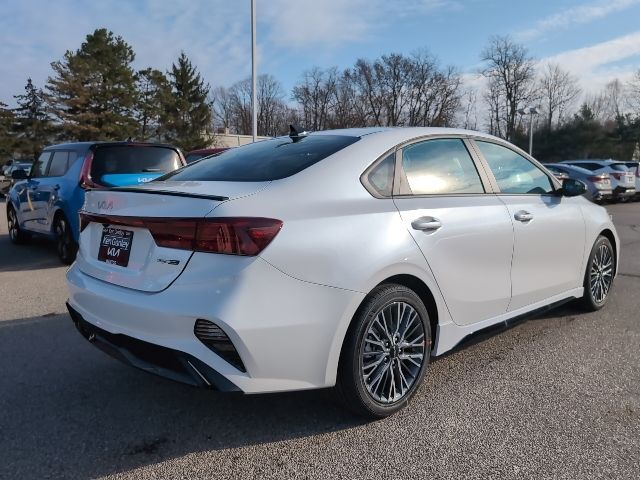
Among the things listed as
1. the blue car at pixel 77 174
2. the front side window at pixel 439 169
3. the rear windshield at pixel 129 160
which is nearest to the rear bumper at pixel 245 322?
the front side window at pixel 439 169

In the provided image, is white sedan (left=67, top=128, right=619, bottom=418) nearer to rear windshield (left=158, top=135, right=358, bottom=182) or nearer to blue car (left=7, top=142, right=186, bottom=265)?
rear windshield (left=158, top=135, right=358, bottom=182)

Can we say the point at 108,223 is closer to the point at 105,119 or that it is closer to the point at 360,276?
the point at 360,276

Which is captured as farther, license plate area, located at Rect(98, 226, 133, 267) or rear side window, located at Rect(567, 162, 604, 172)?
rear side window, located at Rect(567, 162, 604, 172)

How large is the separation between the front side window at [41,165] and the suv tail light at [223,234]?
274 inches

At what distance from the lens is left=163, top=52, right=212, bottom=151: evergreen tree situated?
176 feet

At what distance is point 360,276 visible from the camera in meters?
2.76

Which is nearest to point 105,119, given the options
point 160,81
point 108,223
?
point 160,81

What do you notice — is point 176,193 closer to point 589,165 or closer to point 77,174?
point 77,174

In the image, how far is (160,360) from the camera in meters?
2.66

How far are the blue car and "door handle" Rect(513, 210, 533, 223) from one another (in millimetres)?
5023

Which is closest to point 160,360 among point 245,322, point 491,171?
point 245,322

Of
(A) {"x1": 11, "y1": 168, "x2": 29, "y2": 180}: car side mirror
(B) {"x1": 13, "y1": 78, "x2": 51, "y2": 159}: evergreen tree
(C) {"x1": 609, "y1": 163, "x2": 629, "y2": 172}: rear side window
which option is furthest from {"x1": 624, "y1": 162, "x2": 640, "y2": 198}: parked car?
(B) {"x1": 13, "y1": 78, "x2": 51, "y2": 159}: evergreen tree

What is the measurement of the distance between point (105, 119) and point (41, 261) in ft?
141

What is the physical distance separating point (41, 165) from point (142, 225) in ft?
23.1
